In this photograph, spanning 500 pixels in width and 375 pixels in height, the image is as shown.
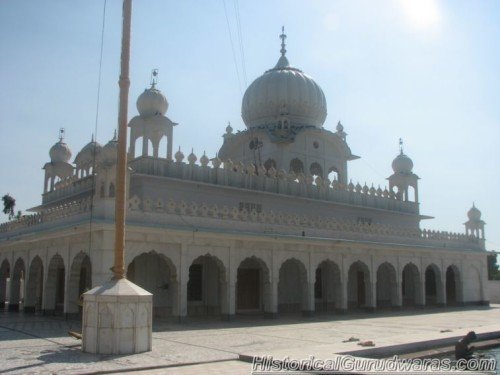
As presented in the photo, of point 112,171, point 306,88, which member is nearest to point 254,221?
point 112,171

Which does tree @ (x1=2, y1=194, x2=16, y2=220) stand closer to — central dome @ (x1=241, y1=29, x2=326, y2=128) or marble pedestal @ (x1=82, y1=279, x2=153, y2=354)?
central dome @ (x1=241, y1=29, x2=326, y2=128)

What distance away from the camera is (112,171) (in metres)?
16.5

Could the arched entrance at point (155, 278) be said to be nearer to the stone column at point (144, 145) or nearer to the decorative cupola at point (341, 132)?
the stone column at point (144, 145)

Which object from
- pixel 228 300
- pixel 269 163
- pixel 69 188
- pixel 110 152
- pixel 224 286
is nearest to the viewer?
pixel 228 300

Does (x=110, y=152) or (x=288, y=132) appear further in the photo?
(x=288, y=132)

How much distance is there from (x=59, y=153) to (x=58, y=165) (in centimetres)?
55

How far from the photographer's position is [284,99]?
27016 millimetres

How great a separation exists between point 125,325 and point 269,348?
2982 mm

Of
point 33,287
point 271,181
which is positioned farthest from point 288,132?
point 33,287

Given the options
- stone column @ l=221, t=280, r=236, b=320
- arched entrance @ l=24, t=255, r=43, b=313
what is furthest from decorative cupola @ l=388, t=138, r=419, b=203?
arched entrance @ l=24, t=255, r=43, b=313

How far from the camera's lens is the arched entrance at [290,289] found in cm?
2211

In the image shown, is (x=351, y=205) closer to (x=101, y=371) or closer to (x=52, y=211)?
(x=52, y=211)

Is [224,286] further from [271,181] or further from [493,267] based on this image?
[493,267]

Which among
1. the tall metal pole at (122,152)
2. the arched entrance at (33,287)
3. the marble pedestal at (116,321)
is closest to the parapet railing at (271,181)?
the arched entrance at (33,287)
